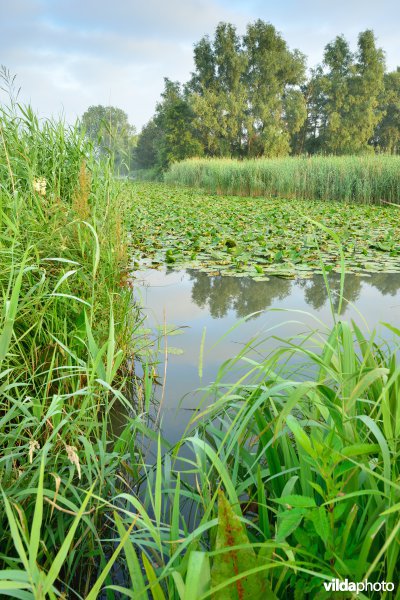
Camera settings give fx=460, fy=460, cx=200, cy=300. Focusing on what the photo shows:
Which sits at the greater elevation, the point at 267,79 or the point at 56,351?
the point at 267,79

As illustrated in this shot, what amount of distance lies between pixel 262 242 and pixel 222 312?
2.27 metres

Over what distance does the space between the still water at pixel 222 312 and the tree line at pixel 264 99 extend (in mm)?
28506

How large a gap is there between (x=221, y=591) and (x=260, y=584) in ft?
0.23

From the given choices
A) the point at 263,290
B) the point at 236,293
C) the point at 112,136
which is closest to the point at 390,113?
the point at 263,290

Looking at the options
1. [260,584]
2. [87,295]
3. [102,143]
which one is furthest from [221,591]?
[102,143]

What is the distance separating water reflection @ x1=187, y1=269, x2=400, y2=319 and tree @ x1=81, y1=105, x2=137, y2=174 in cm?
121

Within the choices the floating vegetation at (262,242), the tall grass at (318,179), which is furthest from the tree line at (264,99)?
the floating vegetation at (262,242)

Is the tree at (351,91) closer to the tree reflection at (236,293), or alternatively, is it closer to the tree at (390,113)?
the tree at (390,113)

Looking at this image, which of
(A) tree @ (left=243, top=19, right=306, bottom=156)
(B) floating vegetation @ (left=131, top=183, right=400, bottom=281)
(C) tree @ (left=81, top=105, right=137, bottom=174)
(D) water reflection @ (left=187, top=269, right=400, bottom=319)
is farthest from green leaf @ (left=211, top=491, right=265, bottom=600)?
(A) tree @ (left=243, top=19, right=306, bottom=156)

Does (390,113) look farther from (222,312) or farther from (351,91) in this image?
(222,312)

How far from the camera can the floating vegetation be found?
451cm

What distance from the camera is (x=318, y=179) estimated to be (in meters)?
12.2

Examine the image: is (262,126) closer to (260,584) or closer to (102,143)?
(102,143)

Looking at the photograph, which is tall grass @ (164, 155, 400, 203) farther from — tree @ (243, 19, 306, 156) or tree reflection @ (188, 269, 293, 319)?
tree @ (243, 19, 306, 156)
